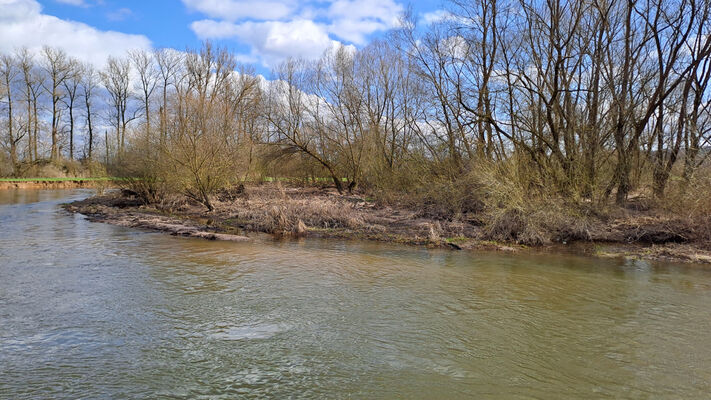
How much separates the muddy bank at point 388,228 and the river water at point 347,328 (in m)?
2.21

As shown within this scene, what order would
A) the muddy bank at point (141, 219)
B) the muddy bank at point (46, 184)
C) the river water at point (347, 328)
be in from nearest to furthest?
the river water at point (347, 328) → the muddy bank at point (141, 219) → the muddy bank at point (46, 184)

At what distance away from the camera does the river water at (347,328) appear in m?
4.66

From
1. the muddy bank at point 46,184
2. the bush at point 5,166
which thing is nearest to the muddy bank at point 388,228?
the muddy bank at point 46,184

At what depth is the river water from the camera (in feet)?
15.3

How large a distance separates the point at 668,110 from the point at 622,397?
764 inches

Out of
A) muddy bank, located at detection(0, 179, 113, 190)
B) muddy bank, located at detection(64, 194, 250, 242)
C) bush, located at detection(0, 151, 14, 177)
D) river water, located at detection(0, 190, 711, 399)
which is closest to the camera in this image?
river water, located at detection(0, 190, 711, 399)

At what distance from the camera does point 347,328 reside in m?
6.27

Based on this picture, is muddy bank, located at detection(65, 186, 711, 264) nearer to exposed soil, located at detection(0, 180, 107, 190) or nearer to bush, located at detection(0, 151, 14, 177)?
exposed soil, located at detection(0, 180, 107, 190)

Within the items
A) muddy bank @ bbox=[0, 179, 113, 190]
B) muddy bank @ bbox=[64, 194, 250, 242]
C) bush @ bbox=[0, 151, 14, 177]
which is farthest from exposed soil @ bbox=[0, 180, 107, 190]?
muddy bank @ bbox=[64, 194, 250, 242]

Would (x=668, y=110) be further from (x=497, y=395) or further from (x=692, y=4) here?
(x=497, y=395)

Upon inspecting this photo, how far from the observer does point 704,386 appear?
4.70m

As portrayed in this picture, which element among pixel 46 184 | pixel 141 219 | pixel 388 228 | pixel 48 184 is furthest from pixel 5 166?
pixel 388 228

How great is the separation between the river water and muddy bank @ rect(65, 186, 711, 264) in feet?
A: 7.25

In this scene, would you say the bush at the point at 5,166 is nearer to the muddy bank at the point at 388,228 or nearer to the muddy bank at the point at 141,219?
the muddy bank at the point at 141,219
